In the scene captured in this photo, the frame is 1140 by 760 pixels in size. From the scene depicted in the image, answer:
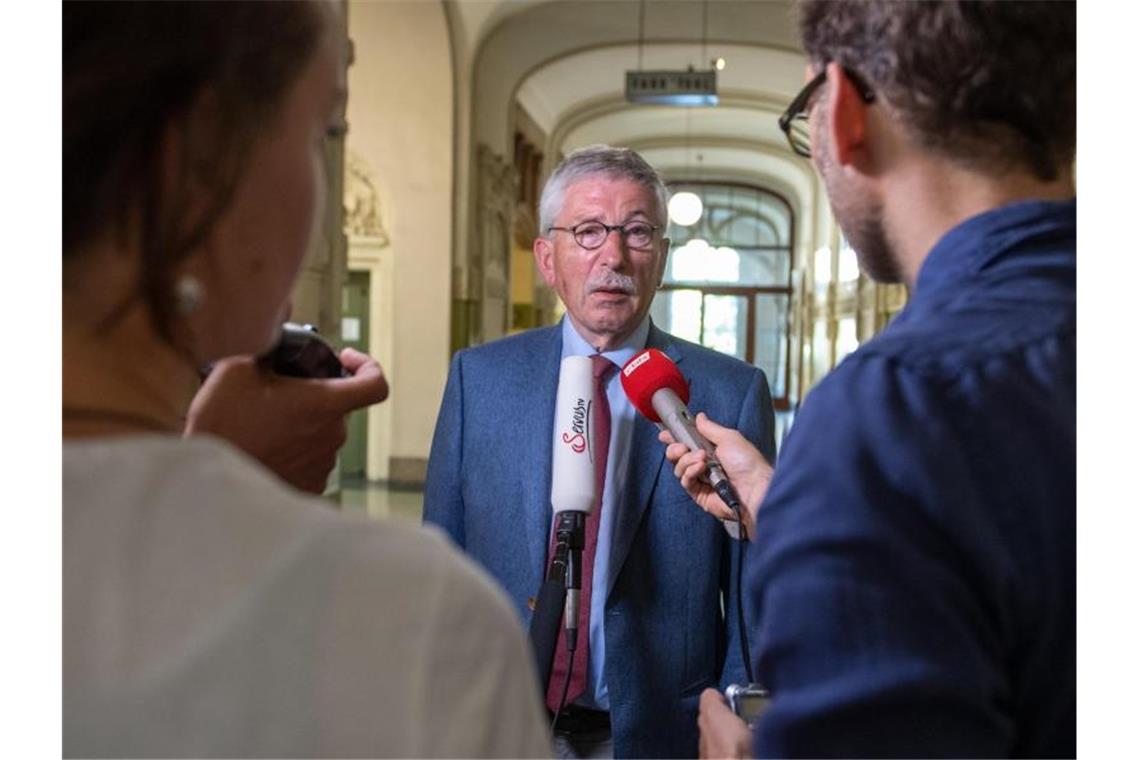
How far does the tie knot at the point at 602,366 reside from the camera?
275 centimetres

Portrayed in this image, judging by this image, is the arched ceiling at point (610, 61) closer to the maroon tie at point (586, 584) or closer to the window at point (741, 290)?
the window at point (741, 290)

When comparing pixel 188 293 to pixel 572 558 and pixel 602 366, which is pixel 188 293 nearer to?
pixel 572 558

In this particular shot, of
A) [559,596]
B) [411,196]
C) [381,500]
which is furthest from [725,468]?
[411,196]

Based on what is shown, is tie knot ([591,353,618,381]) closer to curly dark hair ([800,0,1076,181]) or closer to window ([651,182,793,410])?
curly dark hair ([800,0,1076,181])

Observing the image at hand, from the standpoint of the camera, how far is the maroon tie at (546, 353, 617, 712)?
2469mm

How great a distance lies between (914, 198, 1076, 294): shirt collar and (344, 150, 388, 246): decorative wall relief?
48.2 feet

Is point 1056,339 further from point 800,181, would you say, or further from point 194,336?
point 800,181

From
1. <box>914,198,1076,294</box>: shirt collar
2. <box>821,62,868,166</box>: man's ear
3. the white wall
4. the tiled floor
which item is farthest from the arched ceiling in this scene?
<box>914,198,1076,294</box>: shirt collar

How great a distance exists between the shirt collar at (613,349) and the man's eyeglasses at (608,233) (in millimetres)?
175

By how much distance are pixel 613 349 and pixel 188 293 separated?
6.53 ft

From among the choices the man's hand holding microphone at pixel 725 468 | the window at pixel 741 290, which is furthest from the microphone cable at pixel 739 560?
the window at pixel 741 290

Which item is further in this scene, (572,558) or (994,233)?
(572,558)

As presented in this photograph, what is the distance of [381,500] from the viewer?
534 inches

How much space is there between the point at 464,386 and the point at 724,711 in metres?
1.37
